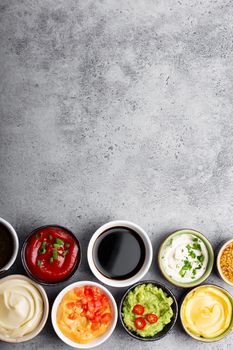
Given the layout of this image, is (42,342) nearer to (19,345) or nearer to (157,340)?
(19,345)

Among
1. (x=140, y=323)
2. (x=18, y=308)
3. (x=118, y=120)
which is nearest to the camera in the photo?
(x=18, y=308)

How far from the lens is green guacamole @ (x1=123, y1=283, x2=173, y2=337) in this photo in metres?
5.50

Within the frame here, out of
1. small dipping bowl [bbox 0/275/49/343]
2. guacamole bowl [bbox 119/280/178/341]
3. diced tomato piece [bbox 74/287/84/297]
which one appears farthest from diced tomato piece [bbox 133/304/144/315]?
small dipping bowl [bbox 0/275/49/343]

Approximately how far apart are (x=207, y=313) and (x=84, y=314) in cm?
126

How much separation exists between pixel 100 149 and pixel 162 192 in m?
0.81

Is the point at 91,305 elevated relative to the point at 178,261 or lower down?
lower down

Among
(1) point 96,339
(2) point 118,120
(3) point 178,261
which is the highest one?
(2) point 118,120

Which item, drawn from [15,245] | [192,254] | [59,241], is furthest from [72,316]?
[192,254]

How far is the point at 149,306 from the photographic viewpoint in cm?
554

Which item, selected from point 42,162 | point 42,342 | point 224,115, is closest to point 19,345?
point 42,342

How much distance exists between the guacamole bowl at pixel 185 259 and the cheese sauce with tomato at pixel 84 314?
0.71 metres

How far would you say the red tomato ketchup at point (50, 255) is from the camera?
5355mm

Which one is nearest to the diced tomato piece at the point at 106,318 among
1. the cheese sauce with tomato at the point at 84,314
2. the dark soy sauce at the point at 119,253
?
the cheese sauce with tomato at the point at 84,314

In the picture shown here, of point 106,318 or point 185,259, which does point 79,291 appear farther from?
point 185,259
